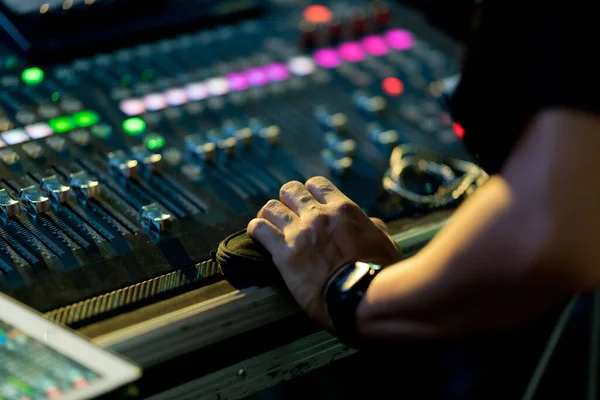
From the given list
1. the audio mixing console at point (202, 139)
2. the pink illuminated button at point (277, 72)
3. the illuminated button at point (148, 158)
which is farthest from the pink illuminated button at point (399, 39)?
the illuminated button at point (148, 158)

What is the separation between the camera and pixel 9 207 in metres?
1.01

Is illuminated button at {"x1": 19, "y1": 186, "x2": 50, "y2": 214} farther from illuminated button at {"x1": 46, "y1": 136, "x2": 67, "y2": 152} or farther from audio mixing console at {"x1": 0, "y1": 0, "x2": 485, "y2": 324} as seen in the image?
illuminated button at {"x1": 46, "y1": 136, "x2": 67, "y2": 152}

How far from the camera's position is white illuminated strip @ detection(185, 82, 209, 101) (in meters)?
1.34

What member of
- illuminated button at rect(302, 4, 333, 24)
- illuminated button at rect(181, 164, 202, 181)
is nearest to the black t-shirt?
illuminated button at rect(181, 164, 202, 181)

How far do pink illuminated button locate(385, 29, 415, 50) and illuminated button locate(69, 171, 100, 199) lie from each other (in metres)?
0.72

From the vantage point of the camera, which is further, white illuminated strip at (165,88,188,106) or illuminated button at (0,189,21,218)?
white illuminated strip at (165,88,188,106)

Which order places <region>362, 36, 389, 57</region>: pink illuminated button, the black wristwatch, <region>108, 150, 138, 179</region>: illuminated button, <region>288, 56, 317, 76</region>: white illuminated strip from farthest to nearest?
1. <region>362, 36, 389, 57</region>: pink illuminated button
2. <region>288, 56, 317, 76</region>: white illuminated strip
3. <region>108, 150, 138, 179</region>: illuminated button
4. the black wristwatch

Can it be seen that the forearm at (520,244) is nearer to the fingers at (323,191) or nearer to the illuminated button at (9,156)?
the fingers at (323,191)

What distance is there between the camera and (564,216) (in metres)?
0.76

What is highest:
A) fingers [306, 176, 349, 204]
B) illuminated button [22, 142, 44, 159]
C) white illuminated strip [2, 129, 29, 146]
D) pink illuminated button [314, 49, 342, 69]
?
fingers [306, 176, 349, 204]

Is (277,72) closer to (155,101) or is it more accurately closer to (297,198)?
(155,101)

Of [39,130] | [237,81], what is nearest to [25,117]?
[39,130]

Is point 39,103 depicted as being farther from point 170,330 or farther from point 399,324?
point 399,324

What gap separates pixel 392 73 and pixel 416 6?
10.2 inches
